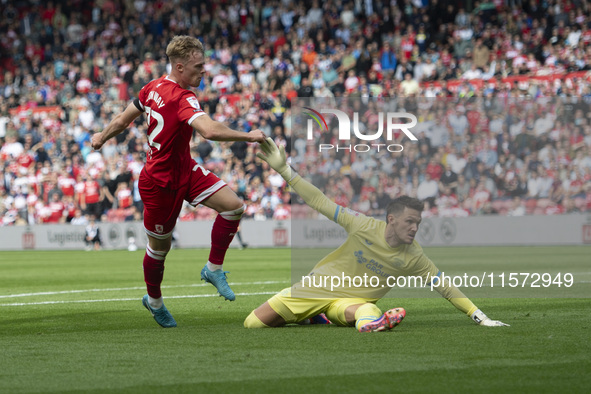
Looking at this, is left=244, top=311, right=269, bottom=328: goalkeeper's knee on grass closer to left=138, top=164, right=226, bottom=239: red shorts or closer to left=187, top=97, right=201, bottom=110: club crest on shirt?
left=138, top=164, right=226, bottom=239: red shorts

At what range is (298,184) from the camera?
282 inches

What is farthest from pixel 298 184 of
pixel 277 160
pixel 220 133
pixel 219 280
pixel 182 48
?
pixel 182 48

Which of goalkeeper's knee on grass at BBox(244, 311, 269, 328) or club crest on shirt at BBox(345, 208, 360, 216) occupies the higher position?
club crest on shirt at BBox(345, 208, 360, 216)

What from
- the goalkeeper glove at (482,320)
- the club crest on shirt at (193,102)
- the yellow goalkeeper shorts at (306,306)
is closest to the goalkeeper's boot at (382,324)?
the yellow goalkeeper shorts at (306,306)

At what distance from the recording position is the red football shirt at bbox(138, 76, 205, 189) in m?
7.35

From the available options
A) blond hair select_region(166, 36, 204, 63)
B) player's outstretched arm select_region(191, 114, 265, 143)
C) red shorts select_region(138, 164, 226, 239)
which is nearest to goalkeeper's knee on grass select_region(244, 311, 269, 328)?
red shorts select_region(138, 164, 226, 239)

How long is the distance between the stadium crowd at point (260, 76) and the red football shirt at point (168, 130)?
6474 millimetres

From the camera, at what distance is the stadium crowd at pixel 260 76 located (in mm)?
21533

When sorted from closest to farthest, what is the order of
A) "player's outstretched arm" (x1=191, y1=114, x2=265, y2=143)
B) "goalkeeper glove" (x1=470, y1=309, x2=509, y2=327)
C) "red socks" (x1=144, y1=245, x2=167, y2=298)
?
"player's outstretched arm" (x1=191, y1=114, x2=265, y2=143), "goalkeeper glove" (x1=470, y1=309, x2=509, y2=327), "red socks" (x1=144, y1=245, x2=167, y2=298)

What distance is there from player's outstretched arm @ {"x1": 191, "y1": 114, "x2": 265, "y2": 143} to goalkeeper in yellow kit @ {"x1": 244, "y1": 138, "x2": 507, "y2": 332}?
0.31 metres

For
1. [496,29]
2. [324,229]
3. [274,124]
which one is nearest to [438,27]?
[496,29]

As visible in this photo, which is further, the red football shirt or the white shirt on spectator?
the white shirt on spectator

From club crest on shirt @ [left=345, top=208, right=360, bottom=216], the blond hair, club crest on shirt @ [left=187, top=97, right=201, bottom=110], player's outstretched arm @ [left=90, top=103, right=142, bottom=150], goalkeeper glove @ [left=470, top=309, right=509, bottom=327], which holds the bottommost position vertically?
goalkeeper glove @ [left=470, top=309, right=509, bottom=327]

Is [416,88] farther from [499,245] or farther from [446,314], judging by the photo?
[446,314]
